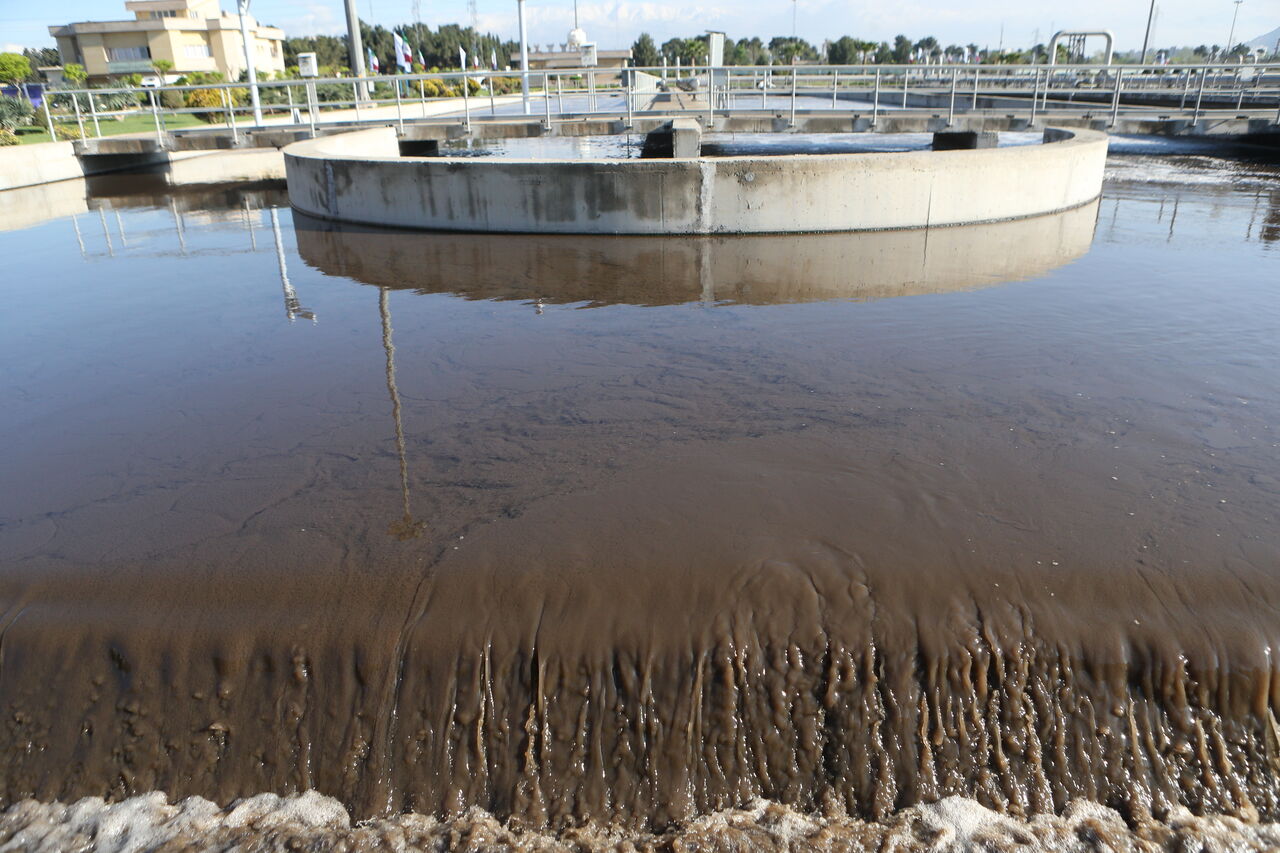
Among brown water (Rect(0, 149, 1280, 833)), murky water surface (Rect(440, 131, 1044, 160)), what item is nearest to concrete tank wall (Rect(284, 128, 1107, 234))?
brown water (Rect(0, 149, 1280, 833))

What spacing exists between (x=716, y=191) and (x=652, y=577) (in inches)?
313

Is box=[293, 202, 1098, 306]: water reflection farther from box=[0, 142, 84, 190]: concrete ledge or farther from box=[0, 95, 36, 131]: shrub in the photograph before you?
box=[0, 95, 36, 131]: shrub

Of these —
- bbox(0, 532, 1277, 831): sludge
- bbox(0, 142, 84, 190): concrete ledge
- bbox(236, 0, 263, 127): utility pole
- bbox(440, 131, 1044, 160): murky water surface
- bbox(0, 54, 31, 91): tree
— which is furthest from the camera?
bbox(0, 54, 31, 91): tree

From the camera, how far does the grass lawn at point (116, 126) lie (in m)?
26.5

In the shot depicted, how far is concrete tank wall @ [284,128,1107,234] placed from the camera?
36.9 ft

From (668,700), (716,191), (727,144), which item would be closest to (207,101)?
(727,144)

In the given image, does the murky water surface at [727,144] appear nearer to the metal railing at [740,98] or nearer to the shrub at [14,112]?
the metal railing at [740,98]

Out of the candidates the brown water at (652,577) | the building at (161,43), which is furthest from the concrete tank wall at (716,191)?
the building at (161,43)

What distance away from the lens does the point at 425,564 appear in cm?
442

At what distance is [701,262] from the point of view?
10477mm

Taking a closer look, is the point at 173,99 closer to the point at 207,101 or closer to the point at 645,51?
the point at 207,101

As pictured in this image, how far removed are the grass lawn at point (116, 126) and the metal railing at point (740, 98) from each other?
19cm

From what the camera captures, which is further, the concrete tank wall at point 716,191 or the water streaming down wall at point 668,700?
the concrete tank wall at point 716,191

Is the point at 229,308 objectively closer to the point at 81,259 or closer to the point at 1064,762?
the point at 81,259
